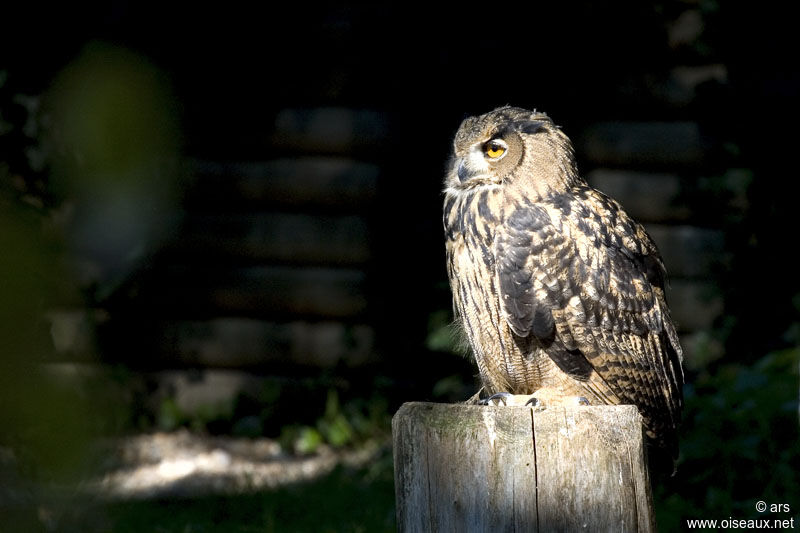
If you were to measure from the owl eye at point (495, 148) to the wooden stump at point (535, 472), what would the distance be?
1061mm

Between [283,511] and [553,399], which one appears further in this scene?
[283,511]

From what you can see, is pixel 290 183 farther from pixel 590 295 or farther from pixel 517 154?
pixel 590 295

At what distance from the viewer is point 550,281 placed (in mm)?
2533

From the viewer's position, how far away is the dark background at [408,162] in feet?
15.8

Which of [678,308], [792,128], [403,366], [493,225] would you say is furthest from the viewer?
[403,366]

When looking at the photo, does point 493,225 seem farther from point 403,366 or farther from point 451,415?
point 403,366

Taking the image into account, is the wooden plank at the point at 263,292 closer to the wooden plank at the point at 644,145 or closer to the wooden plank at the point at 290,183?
the wooden plank at the point at 290,183

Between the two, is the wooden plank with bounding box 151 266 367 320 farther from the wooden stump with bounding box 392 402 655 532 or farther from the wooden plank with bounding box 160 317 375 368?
the wooden stump with bounding box 392 402 655 532

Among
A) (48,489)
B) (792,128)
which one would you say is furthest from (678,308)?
(48,489)

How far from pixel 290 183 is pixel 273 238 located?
13.6 inches

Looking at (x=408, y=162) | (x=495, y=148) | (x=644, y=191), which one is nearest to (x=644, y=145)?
(x=644, y=191)

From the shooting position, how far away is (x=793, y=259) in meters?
4.77

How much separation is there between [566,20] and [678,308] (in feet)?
5.57

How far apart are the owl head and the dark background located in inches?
65.2
